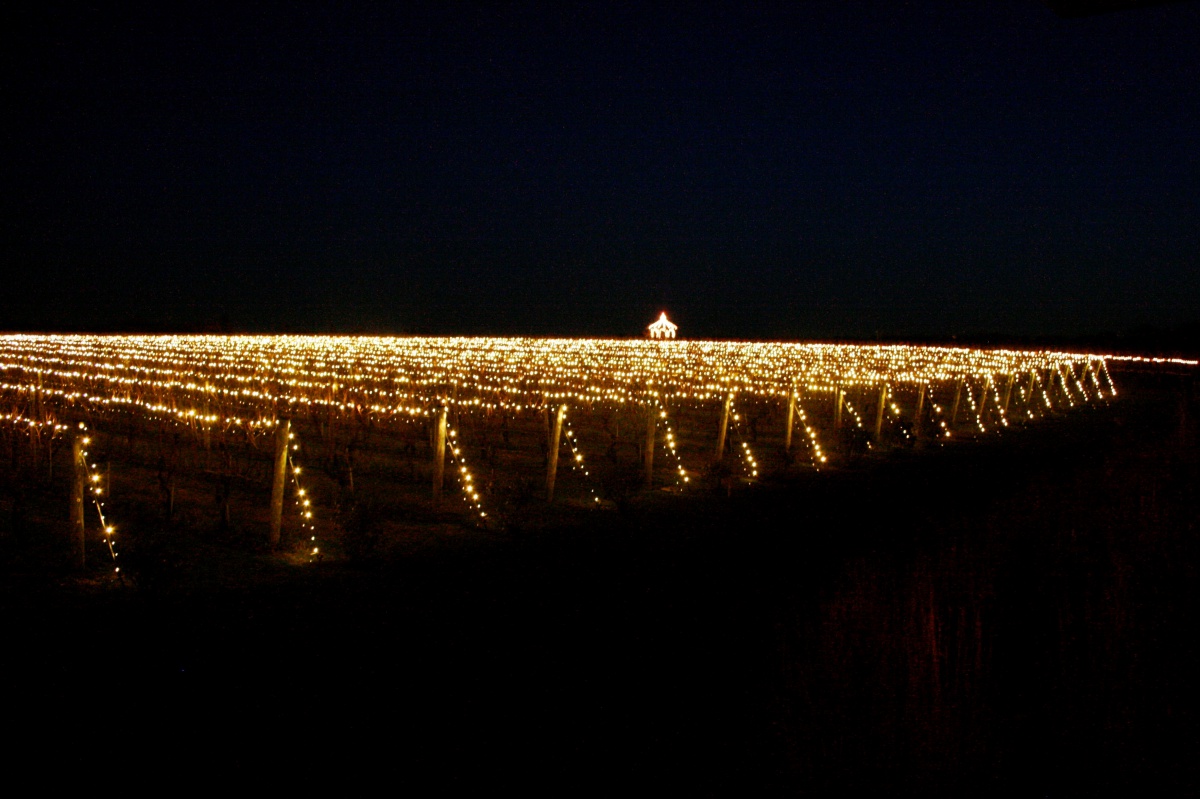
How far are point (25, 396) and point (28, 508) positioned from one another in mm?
10175

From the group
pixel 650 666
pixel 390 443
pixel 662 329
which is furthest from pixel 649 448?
pixel 662 329

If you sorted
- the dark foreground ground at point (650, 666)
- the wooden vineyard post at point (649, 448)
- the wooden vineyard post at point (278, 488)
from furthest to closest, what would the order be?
the wooden vineyard post at point (649, 448), the wooden vineyard post at point (278, 488), the dark foreground ground at point (650, 666)

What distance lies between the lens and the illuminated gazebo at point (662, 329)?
270 ft

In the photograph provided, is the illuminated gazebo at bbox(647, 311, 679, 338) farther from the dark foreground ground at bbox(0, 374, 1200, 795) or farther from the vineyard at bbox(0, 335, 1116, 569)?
the dark foreground ground at bbox(0, 374, 1200, 795)

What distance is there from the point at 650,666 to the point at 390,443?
10.2 m

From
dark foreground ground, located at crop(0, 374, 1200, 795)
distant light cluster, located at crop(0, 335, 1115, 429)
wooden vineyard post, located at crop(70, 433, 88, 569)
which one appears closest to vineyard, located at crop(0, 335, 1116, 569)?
wooden vineyard post, located at crop(70, 433, 88, 569)

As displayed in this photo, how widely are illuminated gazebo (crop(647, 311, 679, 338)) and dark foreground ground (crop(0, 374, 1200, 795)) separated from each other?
7413 centimetres

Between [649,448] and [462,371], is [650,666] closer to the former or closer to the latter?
[649,448]

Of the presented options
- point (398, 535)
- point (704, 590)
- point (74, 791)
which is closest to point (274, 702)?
point (74, 791)

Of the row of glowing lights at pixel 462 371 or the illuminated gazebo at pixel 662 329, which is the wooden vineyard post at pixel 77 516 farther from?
the illuminated gazebo at pixel 662 329

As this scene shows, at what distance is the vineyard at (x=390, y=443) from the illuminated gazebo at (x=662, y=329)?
53.1 metres

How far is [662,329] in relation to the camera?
8275 cm

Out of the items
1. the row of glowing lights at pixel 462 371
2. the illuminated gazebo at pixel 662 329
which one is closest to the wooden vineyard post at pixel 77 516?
the row of glowing lights at pixel 462 371

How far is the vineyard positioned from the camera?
8.69 m
